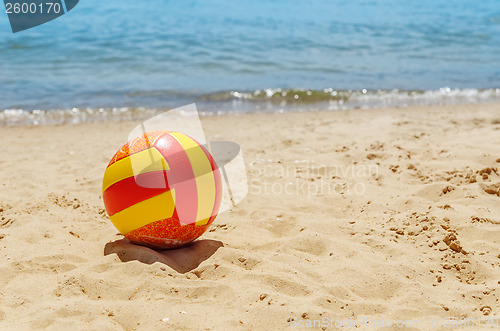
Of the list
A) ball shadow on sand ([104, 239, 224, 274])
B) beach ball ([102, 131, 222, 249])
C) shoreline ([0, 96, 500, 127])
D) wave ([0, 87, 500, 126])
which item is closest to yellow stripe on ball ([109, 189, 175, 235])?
beach ball ([102, 131, 222, 249])

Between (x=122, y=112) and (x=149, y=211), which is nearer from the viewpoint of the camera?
(x=149, y=211)

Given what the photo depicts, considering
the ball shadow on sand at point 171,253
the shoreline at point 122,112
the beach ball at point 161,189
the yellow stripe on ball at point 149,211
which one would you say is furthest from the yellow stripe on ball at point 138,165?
the shoreline at point 122,112

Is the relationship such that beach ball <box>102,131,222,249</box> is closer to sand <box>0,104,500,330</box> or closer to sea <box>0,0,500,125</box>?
sand <box>0,104,500,330</box>

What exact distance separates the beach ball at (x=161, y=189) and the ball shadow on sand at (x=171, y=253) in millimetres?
82

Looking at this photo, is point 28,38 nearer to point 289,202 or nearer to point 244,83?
point 244,83

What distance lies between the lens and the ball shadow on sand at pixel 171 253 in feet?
12.1

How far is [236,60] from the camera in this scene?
12773 millimetres

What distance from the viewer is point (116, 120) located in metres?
9.05

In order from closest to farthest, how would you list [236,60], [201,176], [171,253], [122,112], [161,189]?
[161,189]
[201,176]
[171,253]
[122,112]
[236,60]

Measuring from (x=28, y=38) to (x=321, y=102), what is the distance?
27.8 ft

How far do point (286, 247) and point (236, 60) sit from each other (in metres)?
9.40

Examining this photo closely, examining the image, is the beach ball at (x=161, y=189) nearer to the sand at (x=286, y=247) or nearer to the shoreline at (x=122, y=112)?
the sand at (x=286, y=247)

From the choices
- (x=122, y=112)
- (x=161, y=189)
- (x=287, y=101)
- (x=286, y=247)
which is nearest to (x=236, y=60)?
(x=287, y=101)

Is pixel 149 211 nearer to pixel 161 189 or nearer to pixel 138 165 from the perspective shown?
pixel 161 189
